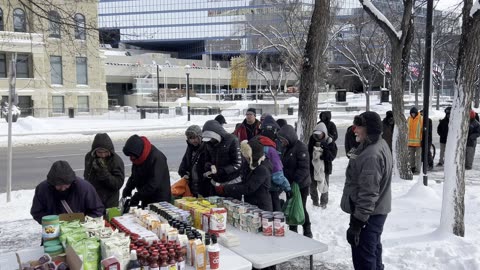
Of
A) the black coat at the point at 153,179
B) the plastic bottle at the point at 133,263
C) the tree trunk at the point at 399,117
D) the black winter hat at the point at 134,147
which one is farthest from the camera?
the tree trunk at the point at 399,117

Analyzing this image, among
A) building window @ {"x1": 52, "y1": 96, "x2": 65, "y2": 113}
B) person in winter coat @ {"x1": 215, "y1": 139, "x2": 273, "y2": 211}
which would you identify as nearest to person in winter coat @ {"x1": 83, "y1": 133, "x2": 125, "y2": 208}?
person in winter coat @ {"x1": 215, "y1": 139, "x2": 273, "y2": 211}

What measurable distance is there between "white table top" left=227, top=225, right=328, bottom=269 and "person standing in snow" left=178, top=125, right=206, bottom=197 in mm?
1923

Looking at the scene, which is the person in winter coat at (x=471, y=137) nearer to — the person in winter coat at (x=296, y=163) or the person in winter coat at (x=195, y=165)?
the person in winter coat at (x=296, y=163)

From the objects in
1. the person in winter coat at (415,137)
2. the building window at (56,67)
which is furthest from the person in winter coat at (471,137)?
the building window at (56,67)

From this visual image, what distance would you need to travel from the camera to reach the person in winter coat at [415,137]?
464 inches

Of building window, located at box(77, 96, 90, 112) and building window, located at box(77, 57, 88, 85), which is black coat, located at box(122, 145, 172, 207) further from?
building window, located at box(77, 57, 88, 85)

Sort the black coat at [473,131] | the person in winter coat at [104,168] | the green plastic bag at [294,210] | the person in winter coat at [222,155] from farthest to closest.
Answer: the black coat at [473,131] → the person in winter coat at [222,155] → the green plastic bag at [294,210] → the person in winter coat at [104,168]

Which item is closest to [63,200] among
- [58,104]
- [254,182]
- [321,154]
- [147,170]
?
[147,170]

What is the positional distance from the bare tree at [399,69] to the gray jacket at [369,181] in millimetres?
6183

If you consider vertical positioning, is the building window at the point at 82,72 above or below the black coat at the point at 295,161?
above

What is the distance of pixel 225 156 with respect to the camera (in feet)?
Result: 19.5

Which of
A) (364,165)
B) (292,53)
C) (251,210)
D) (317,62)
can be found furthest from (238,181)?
(292,53)

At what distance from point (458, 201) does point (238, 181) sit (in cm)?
332

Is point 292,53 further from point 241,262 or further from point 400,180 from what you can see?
point 241,262
